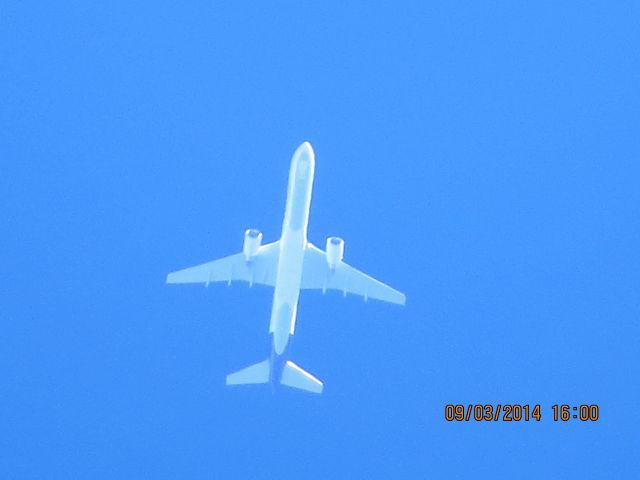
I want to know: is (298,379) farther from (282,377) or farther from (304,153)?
(304,153)

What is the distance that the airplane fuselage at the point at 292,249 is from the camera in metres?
38.4

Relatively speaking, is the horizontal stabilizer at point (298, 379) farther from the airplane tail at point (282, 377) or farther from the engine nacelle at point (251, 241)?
the engine nacelle at point (251, 241)

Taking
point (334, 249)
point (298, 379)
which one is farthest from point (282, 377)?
point (334, 249)

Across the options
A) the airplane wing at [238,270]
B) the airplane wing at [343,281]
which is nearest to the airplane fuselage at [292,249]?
the airplane wing at [238,270]

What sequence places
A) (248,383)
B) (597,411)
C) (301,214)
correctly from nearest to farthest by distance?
(301,214), (248,383), (597,411)

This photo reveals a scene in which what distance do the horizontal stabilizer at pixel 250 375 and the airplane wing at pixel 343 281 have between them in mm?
3815

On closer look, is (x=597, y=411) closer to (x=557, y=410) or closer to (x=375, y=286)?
(x=557, y=410)

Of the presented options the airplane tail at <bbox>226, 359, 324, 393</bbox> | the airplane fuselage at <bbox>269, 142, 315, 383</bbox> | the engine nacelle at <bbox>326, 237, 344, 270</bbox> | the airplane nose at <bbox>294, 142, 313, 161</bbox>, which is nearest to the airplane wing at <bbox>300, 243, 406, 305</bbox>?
the engine nacelle at <bbox>326, 237, 344, 270</bbox>

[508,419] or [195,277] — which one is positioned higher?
[195,277]

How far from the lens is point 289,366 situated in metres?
42.8

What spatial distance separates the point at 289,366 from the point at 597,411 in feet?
47.4

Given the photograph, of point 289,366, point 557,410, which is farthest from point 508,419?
point 289,366

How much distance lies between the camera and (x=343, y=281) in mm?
43156

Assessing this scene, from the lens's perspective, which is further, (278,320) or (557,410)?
(557,410)
